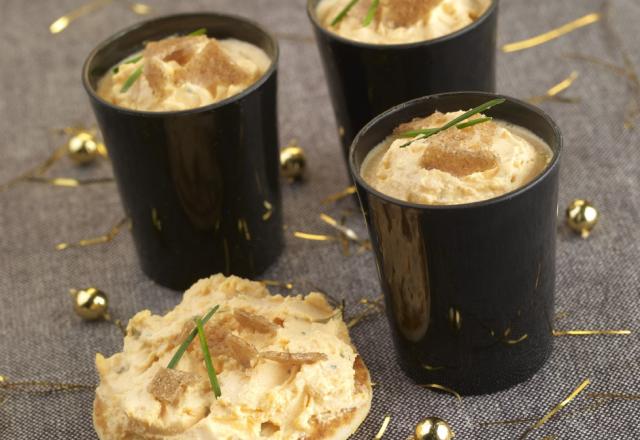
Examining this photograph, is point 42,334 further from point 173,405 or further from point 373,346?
point 373,346

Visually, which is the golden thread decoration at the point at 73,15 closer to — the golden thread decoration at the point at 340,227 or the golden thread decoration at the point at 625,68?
the golden thread decoration at the point at 340,227

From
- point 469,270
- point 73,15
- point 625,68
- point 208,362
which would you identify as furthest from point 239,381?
point 73,15

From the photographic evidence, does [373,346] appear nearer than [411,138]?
No

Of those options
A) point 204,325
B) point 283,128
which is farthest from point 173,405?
point 283,128

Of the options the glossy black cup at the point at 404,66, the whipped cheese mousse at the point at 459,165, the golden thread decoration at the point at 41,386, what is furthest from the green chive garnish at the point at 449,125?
the golden thread decoration at the point at 41,386

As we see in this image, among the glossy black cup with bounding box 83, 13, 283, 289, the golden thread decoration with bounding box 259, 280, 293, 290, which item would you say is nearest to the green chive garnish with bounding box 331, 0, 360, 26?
the glossy black cup with bounding box 83, 13, 283, 289

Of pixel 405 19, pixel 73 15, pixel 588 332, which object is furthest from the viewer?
pixel 73 15

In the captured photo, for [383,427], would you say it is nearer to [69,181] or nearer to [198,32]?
[198,32]
